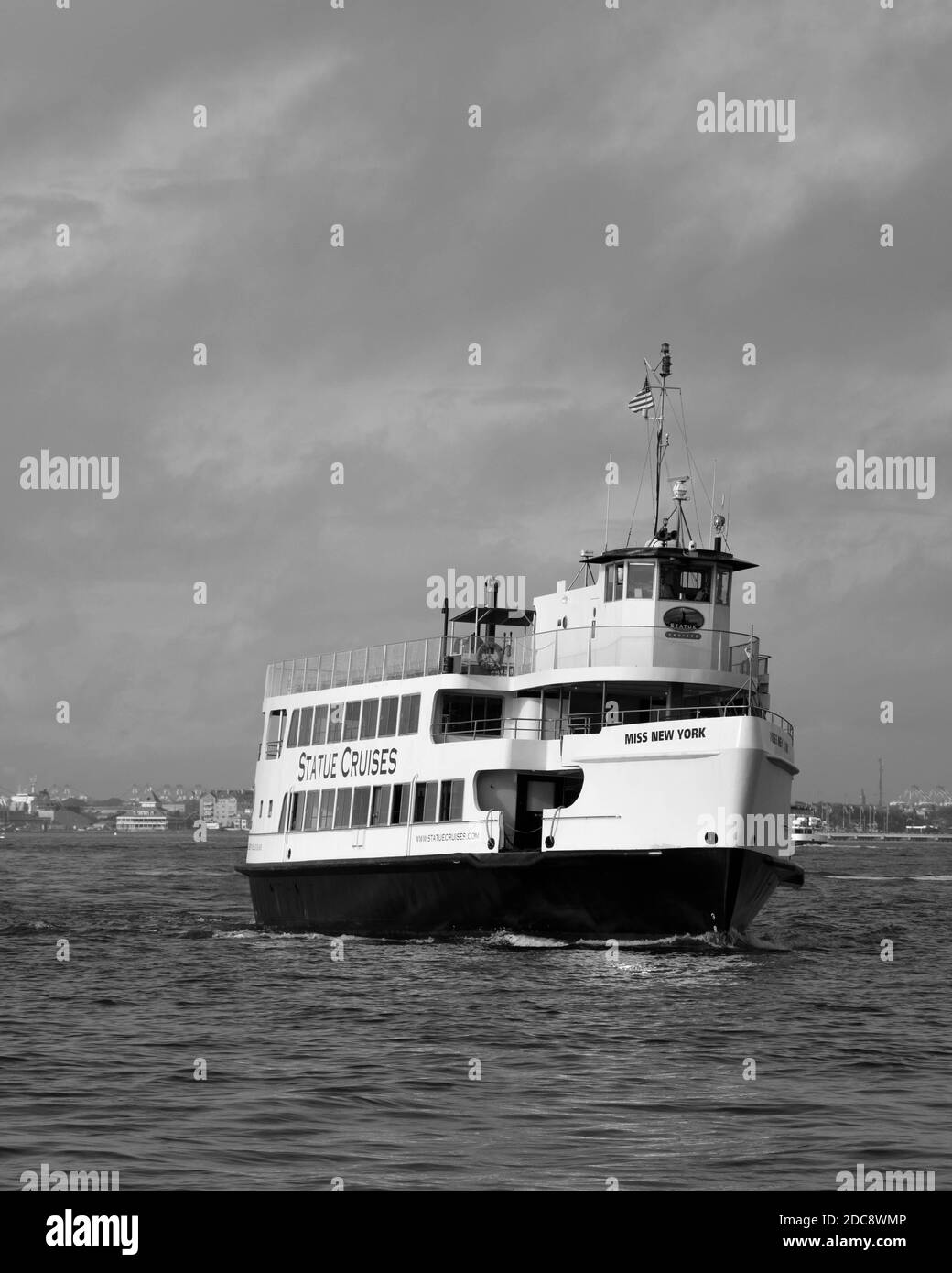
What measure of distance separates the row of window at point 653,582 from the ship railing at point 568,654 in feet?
2.70

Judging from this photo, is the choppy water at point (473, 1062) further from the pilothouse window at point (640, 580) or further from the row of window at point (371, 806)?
the pilothouse window at point (640, 580)

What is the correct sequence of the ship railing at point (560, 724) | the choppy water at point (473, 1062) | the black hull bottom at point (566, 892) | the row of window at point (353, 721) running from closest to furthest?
the choppy water at point (473, 1062) < the black hull bottom at point (566, 892) < the ship railing at point (560, 724) < the row of window at point (353, 721)

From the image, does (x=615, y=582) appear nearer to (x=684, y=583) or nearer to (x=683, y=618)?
(x=684, y=583)

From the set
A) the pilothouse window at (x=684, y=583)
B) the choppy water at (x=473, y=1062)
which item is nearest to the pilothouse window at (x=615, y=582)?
the pilothouse window at (x=684, y=583)

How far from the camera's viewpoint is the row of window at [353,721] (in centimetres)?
3991

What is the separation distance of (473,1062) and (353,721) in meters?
21.9

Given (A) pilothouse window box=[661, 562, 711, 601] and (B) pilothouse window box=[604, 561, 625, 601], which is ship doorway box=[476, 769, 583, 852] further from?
(A) pilothouse window box=[661, 562, 711, 601]

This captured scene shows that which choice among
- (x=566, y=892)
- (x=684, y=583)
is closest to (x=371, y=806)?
(x=566, y=892)

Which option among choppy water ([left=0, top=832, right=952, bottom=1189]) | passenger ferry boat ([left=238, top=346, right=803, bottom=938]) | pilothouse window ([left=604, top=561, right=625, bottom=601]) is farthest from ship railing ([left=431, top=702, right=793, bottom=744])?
choppy water ([left=0, top=832, right=952, bottom=1189])
